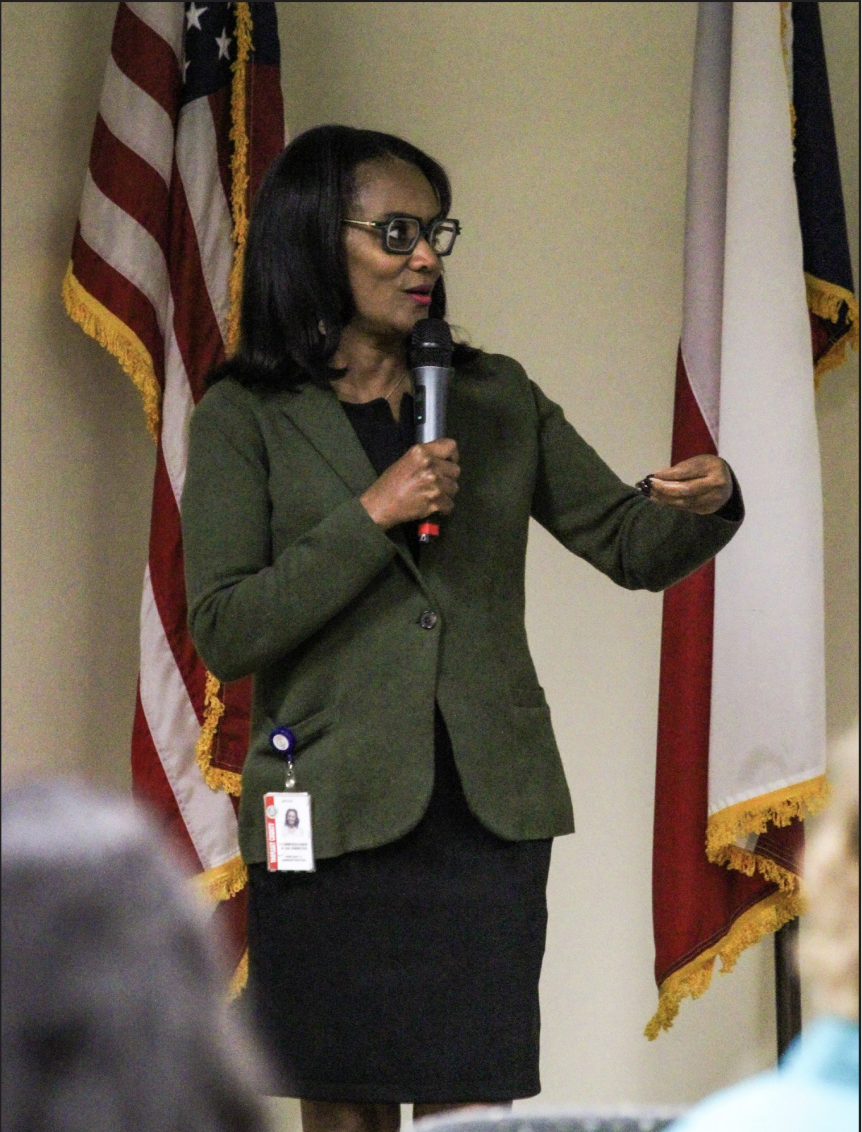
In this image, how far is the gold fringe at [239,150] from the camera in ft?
9.53

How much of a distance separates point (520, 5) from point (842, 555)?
142 cm

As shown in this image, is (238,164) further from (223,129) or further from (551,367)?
(551,367)

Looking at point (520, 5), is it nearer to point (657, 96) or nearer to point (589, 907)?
point (657, 96)

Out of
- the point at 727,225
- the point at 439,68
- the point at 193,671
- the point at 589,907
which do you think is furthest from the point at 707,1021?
the point at 439,68

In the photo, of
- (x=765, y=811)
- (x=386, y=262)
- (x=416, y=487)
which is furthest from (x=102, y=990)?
(x=765, y=811)

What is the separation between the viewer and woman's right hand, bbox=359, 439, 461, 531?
1.72 meters

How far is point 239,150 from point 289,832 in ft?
5.20

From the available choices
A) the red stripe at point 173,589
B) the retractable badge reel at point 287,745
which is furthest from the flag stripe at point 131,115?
the retractable badge reel at point 287,745

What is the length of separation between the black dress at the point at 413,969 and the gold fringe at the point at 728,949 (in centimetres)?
96

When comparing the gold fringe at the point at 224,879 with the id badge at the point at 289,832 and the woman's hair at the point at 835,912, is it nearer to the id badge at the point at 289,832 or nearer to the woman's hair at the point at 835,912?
the id badge at the point at 289,832

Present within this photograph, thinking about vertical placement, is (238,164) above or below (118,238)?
above

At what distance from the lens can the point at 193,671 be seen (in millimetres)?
2861

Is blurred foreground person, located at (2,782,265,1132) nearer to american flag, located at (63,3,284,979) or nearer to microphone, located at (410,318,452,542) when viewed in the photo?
microphone, located at (410,318,452,542)

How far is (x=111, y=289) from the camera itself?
9.33ft
